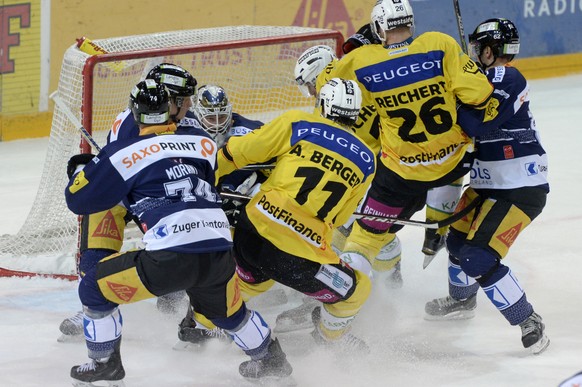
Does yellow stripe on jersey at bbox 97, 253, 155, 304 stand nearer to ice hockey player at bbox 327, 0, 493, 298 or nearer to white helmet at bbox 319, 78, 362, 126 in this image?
white helmet at bbox 319, 78, 362, 126

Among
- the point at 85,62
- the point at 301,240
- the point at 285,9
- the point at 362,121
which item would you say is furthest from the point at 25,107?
the point at 301,240

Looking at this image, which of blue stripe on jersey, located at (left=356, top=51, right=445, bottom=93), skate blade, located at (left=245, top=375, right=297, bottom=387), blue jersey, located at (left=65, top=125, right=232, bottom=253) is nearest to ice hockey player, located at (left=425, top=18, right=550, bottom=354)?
blue stripe on jersey, located at (left=356, top=51, right=445, bottom=93)

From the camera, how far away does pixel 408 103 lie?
4.59 metres

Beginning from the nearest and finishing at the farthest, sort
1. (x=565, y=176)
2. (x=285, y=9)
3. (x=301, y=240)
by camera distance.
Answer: (x=301, y=240) < (x=565, y=176) < (x=285, y=9)

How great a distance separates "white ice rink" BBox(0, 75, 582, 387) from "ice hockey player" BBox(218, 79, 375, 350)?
41 centimetres

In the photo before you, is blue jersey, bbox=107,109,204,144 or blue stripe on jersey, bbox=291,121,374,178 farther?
blue jersey, bbox=107,109,204,144

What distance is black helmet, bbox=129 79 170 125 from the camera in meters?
3.83

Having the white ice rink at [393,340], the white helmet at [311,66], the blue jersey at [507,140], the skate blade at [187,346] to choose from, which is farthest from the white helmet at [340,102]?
the skate blade at [187,346]

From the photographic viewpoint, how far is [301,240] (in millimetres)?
4109

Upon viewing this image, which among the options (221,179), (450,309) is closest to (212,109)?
(221,179)

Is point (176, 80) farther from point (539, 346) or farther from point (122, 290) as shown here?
point (539, 346)

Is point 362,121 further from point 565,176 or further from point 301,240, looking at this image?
point 565,176

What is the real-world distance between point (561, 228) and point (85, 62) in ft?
A: 9.23

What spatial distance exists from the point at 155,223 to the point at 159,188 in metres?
0.12
